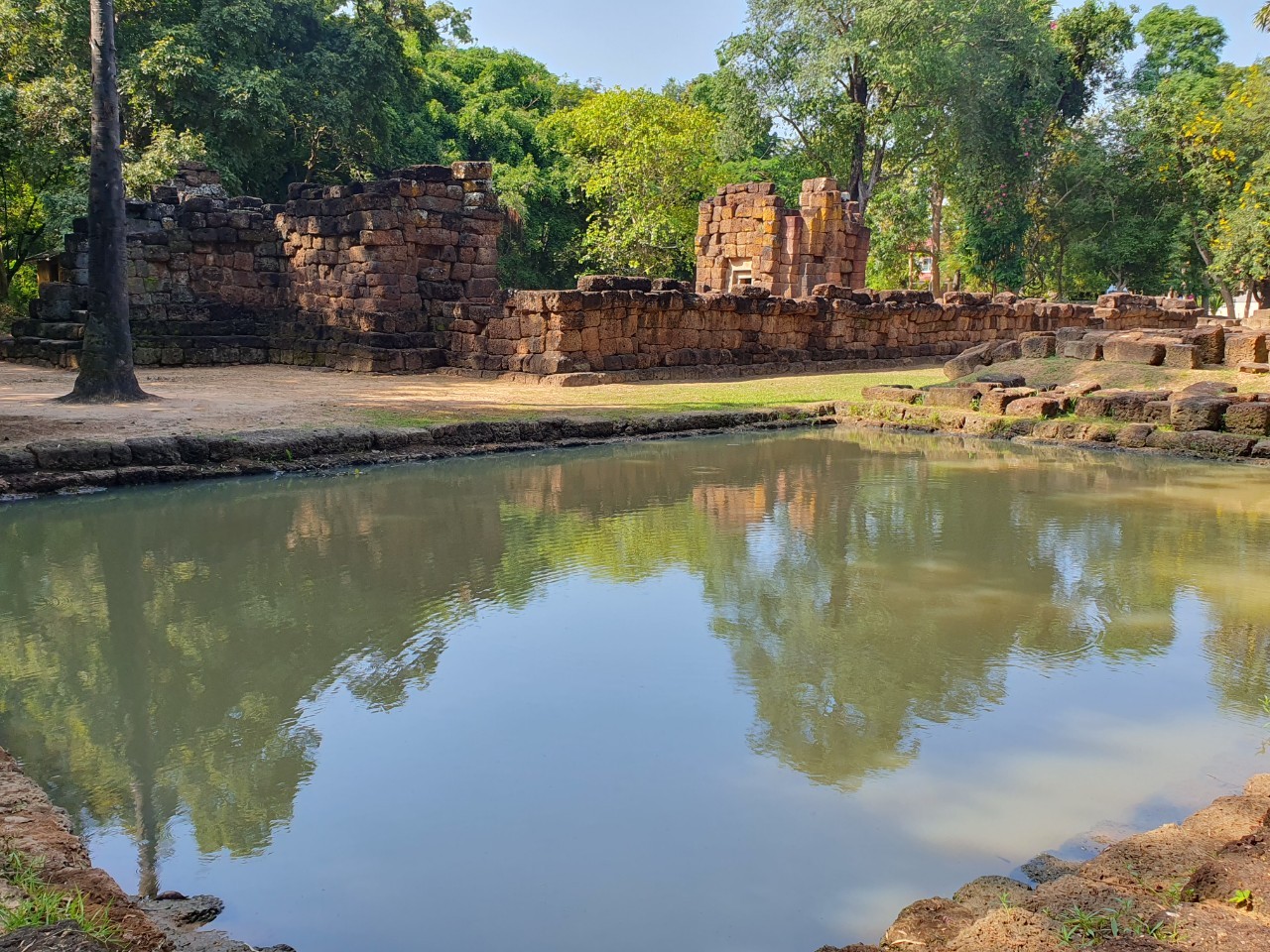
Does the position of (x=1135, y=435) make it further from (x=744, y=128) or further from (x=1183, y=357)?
(x=744, y=128)

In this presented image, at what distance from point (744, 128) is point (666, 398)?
23.2m

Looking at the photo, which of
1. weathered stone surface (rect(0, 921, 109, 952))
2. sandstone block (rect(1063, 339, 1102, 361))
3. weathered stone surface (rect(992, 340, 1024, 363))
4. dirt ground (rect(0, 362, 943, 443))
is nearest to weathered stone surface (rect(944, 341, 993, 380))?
weathered stone surface (rect(992, 340, 1024, 363))

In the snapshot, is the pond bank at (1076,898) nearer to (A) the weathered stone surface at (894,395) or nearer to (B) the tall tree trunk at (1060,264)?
(A) the weathered stone surface at (894,395)

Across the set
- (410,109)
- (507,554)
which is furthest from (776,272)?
(507,554)

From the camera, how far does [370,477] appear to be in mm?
9227

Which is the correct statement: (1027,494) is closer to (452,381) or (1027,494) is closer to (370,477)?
(370,477)

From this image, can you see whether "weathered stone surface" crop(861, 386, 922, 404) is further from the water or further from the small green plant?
the small green plant

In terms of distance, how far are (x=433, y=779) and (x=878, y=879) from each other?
1.46m

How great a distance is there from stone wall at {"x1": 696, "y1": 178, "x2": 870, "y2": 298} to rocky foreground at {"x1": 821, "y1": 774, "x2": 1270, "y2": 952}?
22.6 metres

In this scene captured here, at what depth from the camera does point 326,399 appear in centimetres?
1323

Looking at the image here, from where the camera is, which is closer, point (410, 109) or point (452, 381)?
point (452, 381)

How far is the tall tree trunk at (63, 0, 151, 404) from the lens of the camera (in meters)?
12.1

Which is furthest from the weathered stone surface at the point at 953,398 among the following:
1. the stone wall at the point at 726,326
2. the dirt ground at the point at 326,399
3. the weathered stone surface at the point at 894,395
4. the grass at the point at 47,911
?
the grass at the point at 47,911

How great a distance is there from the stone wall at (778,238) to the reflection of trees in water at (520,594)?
52.5ft
